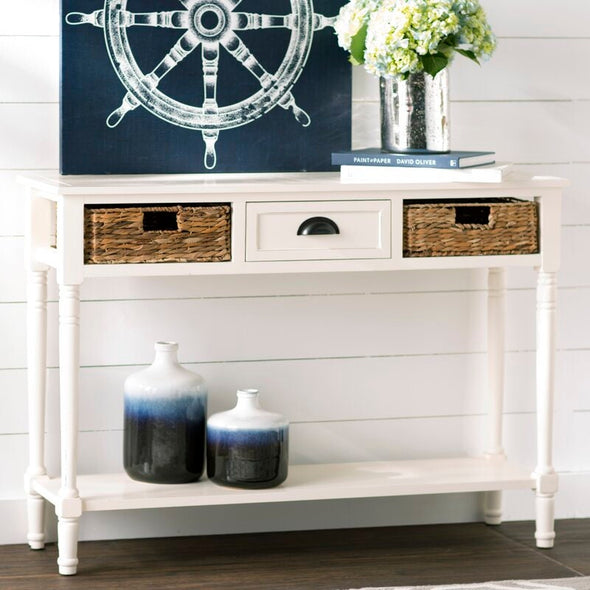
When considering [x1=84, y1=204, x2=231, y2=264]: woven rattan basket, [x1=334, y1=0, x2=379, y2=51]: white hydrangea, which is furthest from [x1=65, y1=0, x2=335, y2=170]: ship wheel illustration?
[x1=84, y1=204, x2=231, y2=264]: woven rattan basket

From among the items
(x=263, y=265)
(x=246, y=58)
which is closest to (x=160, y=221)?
(x=263, y=265)

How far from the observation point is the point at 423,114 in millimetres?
2549

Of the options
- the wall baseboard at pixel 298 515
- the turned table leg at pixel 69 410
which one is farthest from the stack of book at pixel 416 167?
the wall baseboard at pixel 298 515

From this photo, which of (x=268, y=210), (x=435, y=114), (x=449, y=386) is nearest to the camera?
(x=268, y=210)

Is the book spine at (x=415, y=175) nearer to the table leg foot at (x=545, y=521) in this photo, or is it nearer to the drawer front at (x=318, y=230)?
the drawer front at (x=318, y=230)

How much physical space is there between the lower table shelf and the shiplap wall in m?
0.12

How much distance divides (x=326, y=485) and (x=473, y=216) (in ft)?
2.18

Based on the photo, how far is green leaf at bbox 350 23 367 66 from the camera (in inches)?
102

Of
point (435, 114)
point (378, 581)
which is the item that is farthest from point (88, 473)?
point (435, 114)

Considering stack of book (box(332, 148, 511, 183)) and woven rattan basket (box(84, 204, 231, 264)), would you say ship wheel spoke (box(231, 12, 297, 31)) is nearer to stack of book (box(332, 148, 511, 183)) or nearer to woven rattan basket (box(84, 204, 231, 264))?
stack of book (box(332, 148, 511, 183))

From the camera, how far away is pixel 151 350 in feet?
9.02

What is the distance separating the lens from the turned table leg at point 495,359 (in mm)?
2824

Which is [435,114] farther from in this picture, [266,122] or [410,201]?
[266,122]

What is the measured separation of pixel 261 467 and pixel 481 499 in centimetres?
71
